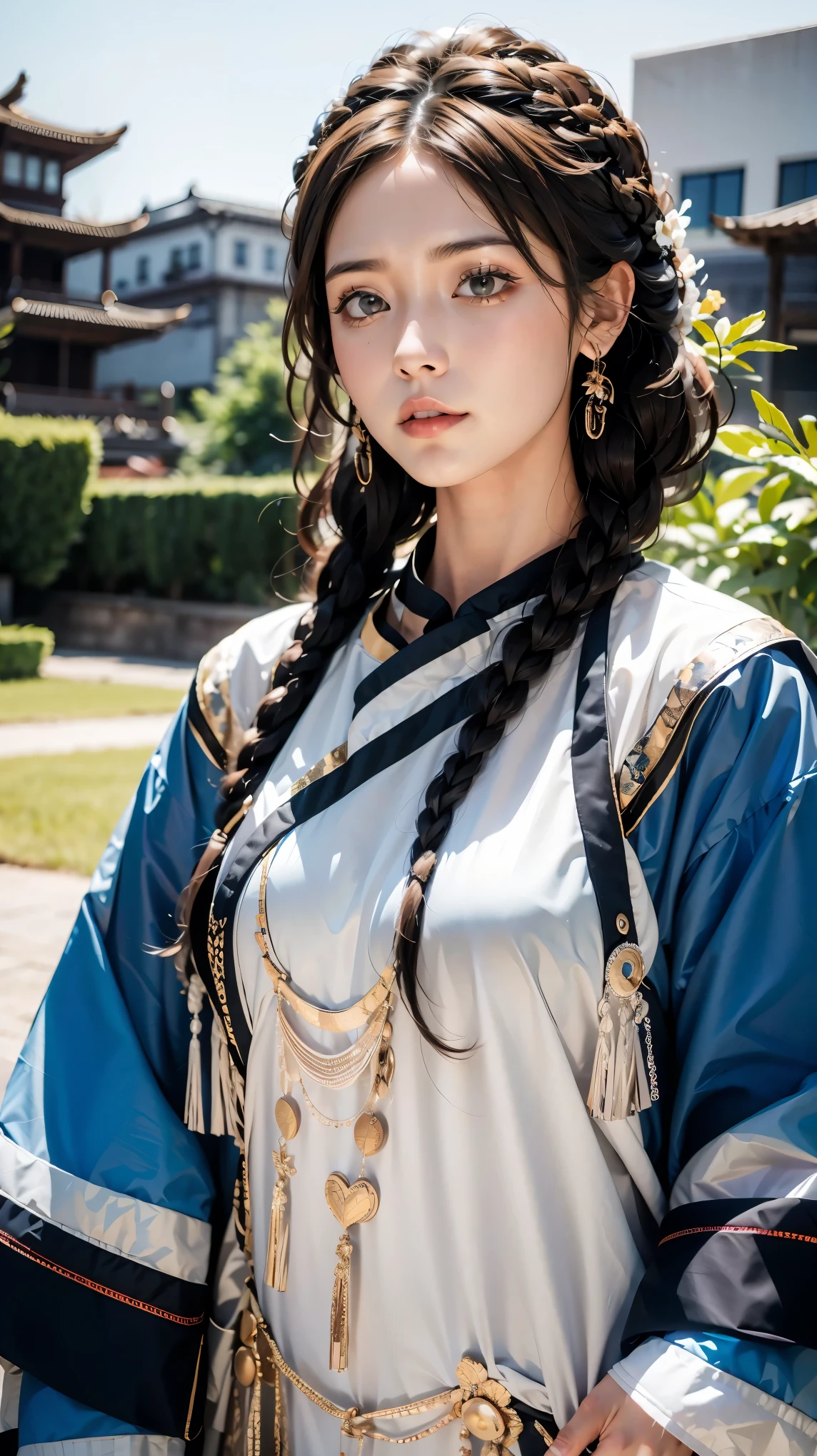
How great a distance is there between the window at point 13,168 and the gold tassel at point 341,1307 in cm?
2161

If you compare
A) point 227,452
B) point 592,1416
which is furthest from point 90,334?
point 592,1416

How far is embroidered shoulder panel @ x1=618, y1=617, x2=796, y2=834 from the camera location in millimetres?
1001

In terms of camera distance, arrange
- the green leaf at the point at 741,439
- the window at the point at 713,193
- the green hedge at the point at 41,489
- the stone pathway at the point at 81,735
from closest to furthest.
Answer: the green leaf at the point at 741,439
the window at the point at 713,193
the stone pathway at the point at 81,735
the green hedge at the point at 41,489

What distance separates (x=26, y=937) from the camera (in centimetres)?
374

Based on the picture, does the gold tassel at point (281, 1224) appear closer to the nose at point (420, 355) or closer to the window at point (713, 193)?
the nose at point (420, 355)

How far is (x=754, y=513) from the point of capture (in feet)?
6.01

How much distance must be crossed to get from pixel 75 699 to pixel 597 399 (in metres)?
9.07

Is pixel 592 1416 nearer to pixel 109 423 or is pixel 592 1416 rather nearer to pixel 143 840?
pixel 143 840

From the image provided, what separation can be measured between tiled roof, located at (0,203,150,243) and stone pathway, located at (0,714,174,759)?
13.8 metres

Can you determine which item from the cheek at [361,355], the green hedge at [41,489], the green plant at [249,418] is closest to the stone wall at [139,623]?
the green hedge at [41,489]

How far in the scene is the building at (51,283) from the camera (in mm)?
19188

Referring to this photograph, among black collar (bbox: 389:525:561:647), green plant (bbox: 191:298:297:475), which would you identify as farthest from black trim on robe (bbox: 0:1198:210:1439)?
green plant (bbox: 191:298:297:475)

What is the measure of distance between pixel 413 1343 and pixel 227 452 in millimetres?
25140

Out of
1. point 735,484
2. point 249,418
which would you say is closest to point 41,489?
point 249,418
